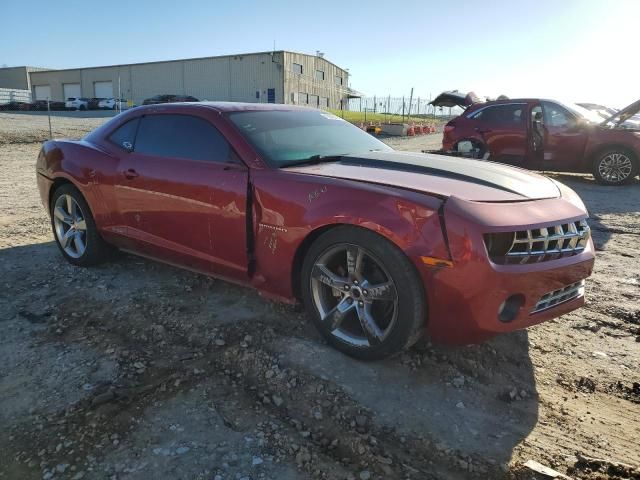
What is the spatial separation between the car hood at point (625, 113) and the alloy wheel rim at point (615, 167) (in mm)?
590

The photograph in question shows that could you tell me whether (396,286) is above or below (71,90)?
below

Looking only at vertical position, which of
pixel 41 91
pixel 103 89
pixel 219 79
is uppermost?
pixel 219 79

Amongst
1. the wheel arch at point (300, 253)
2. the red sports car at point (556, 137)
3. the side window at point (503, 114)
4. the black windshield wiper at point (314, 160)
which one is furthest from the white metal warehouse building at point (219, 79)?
the wheel arch at point (300, 253)

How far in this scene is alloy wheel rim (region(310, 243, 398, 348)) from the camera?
2791 mm

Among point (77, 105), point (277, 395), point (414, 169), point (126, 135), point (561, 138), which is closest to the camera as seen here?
point (277, 395)

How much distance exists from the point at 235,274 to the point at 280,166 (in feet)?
2.63

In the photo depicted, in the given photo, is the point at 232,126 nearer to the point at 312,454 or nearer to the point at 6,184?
the point at 312,454

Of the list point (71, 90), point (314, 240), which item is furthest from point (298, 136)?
point (71, 90)

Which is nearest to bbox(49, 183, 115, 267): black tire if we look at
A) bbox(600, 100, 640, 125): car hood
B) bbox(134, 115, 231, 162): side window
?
bbox(134, 115, 231, 162): side window

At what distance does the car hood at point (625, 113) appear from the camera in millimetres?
8773

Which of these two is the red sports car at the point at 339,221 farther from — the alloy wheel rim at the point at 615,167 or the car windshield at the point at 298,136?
the alloy wheel rim at the point at 615,167

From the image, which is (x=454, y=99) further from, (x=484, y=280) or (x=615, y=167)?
(x=484, y=280)

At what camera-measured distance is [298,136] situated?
3.75 meters

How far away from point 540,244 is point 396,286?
785mm
